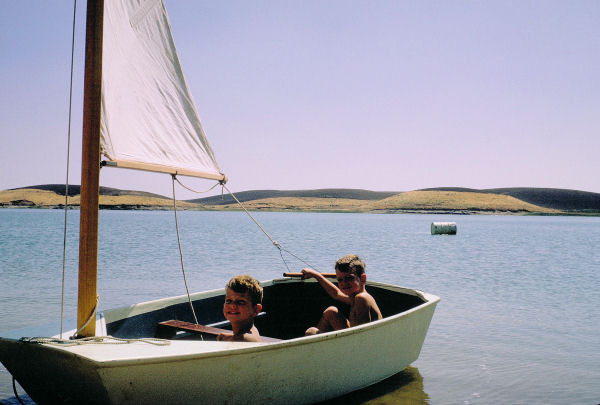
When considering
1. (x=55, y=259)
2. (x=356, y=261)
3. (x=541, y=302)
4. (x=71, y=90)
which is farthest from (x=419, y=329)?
(x=55, y=259)

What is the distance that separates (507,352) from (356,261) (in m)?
5.21

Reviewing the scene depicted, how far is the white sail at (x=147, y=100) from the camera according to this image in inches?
188

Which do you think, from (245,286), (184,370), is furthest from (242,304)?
(184,370)

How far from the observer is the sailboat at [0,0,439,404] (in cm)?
404

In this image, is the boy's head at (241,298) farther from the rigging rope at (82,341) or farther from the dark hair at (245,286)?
the rigging rope at (82,341)

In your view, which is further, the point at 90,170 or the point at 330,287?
the point at 330,287

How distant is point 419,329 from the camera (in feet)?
22.1

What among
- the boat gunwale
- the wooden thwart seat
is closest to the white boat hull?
the boat gunwale

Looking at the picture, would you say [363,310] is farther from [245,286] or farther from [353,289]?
[245,286]

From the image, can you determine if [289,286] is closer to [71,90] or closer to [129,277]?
[71,90]

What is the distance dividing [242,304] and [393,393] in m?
3.03

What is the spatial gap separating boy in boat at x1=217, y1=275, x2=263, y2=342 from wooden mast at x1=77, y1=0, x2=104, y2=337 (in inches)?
48.8

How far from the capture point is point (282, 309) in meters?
8.12

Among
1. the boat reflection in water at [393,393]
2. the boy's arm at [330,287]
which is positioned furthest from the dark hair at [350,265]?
the boat reflection in water at [393,393]
